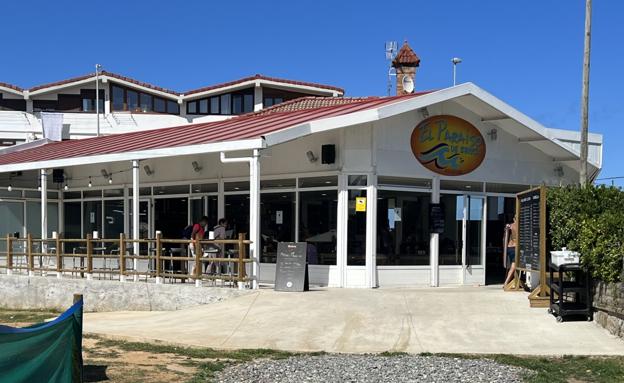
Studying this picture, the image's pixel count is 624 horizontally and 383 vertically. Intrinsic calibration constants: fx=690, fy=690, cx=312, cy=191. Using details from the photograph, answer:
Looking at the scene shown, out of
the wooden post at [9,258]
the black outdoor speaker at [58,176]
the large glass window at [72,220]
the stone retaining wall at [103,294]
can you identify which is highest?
the black outdoor speaker at [58,176]

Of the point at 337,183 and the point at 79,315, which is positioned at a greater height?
the point at 337,183

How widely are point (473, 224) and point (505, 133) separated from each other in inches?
97.2

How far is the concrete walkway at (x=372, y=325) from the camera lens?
10211mm

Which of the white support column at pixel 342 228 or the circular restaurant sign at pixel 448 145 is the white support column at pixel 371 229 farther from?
the circular restaurant sign at pixel 448 145

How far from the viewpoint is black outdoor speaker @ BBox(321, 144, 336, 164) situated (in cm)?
1500

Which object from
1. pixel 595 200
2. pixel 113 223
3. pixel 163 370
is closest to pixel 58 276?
pixel 113 223

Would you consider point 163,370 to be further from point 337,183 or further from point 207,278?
point 337,183

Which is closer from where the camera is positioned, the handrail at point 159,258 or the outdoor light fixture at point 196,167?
the handrail at point 159,258

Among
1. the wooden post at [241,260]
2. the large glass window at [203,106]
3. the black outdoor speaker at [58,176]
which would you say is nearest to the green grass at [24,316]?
the wooden post at [241,260]

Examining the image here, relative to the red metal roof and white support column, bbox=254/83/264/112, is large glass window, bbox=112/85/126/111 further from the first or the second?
the red metal roof

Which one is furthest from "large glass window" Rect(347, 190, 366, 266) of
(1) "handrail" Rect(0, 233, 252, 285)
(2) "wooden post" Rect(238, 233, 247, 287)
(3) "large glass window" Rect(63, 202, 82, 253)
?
(3) "large glass window" Rect(63, 202, 82, 253)

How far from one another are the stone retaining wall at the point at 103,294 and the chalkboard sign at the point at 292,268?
2.64 ft

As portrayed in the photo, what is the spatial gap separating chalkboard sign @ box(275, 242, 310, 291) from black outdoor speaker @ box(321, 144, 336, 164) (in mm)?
2149

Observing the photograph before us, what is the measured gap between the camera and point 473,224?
55.2ft
